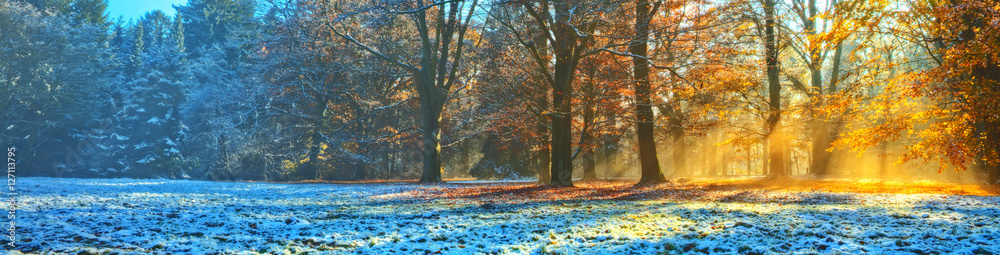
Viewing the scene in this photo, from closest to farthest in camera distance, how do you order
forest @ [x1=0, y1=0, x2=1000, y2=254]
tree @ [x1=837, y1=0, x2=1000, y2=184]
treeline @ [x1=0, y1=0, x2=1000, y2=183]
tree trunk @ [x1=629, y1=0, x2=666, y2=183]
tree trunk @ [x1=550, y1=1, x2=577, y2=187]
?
forest @ [x1=0, y1=0, x2=1000, y2=254] → tree @ [x1=837, y1=0, x2=1000, y2=184] → treeline @ [x1=0, y1=0, x2=1000, y2=183] → tree trunk @ [x1=550, y1=1, x2=577, y2=187] → tree trunk @ [x1=629, y1=0, x2=666, y2=183]

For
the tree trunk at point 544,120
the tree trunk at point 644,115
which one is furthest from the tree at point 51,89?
the tree trunk at point 644,115

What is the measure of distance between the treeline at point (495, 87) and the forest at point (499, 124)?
0.15 metres

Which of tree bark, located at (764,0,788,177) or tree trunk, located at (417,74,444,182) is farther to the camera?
tree trunk, located at (417,74,444,182)

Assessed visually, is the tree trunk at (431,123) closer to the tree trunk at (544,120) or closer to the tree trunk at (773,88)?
the tree trunk at (544,120)

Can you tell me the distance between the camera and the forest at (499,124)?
6098 millimetres

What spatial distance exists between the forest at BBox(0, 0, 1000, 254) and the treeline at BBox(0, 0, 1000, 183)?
0.50 ft

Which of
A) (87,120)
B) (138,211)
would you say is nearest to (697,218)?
(138,211)

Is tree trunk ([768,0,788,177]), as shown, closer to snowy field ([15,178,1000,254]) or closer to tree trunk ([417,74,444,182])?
snowy field ([15,178,1000,254])

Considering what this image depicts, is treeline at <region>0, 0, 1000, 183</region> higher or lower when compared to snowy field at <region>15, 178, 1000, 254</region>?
higher

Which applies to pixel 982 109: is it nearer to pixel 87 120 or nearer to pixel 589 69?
pixel 589 69

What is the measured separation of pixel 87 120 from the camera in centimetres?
3541

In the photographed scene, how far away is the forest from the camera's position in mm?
6098

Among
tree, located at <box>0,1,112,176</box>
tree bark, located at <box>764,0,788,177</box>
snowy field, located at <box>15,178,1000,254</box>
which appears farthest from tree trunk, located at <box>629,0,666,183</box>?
tree, located at <box>0,1,112,176</box>

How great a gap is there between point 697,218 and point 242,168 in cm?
3020
